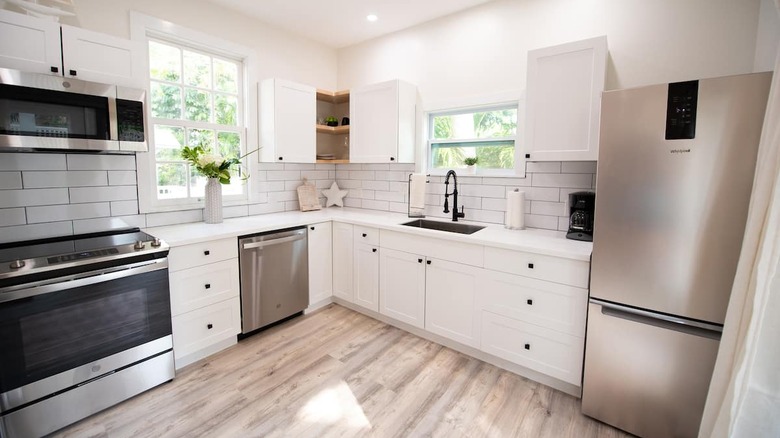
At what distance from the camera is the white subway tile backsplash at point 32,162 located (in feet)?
6.64

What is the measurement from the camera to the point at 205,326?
8.00ft

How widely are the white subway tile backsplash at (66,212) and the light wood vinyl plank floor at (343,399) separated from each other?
4.00 feet

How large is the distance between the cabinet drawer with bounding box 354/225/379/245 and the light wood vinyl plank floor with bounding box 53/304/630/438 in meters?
0.85

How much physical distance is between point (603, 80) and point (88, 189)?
3.38 m

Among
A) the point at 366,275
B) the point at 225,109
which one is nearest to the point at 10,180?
the point at 225,109

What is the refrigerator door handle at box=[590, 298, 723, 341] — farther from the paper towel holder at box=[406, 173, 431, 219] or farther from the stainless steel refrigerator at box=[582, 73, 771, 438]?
the paper towel holder at box=[406, 173, 431, 219]

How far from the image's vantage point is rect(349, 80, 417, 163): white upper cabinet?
10.5ft

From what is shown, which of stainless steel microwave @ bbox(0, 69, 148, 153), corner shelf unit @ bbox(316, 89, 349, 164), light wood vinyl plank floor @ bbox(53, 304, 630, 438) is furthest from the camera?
corner shelf unit @ bbox(316, 89, 349, 164)

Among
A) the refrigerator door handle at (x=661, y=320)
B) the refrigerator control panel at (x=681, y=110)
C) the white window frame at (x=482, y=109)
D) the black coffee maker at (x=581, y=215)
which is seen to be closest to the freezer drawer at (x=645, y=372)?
the refrigerator door handle at (x=661, y=320)

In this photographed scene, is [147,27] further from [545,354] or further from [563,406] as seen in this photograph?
[563,406]

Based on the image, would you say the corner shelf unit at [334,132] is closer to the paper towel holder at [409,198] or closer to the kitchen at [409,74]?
the kitchen at [409,74]

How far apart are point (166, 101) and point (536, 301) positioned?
3.10 metres

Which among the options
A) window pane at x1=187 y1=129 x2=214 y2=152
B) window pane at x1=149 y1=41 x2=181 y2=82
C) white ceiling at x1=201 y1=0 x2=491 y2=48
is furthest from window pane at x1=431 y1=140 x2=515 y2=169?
window pane at x1=149 y1=41 x2=181 y2=82

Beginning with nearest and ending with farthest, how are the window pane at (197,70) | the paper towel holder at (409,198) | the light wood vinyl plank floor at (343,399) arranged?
the light wood vinyl plank floor at (343,399)
the window pane at (197,70)
the paper towel holder at (409,198)
